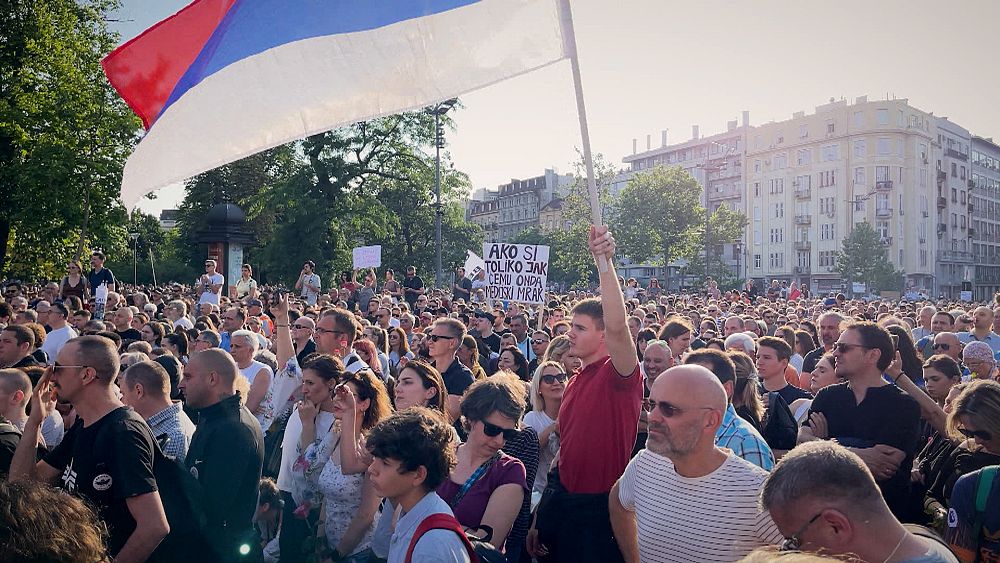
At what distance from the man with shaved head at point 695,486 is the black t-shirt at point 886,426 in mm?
1853

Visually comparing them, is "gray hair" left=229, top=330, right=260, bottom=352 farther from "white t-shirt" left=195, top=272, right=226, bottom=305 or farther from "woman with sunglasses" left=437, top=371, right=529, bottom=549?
"white t-shirt" left=195, top=272, right=226, bottom=305

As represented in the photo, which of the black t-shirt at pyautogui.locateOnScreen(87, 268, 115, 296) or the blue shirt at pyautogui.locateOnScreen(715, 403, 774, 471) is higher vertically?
the black t-shirt at pyautogui.locateOnScreen(87, 268, 115, 296)

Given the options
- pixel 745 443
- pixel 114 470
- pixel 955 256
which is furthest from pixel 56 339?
pixel 955 256

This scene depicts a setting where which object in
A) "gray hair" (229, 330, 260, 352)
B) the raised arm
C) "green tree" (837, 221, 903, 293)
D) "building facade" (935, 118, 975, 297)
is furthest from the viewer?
"building facade" (935, 118, 975, 297)

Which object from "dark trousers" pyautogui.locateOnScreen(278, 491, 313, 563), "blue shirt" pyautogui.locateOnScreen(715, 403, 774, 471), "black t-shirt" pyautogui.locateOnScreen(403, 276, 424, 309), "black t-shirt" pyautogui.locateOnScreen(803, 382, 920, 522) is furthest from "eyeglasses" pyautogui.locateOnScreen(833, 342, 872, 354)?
"black t-shirt" pyautogui.locateOnScreen(403, 276, 424, 309)

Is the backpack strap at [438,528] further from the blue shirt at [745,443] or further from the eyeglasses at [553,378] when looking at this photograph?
the eyeglasses at [553,378]

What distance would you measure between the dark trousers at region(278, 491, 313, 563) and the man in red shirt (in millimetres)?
1788

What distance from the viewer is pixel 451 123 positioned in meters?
43.5

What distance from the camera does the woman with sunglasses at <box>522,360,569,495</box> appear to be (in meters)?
5.78

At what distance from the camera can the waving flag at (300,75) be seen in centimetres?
480

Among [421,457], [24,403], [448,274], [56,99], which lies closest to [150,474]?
[421,457]

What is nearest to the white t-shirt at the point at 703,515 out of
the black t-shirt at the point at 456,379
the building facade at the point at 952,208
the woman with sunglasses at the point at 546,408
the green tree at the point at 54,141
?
the woman with sunglasses at the point at 546,408

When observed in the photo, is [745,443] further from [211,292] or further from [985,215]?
[985,215]

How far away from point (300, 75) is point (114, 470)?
2476 millimetres
